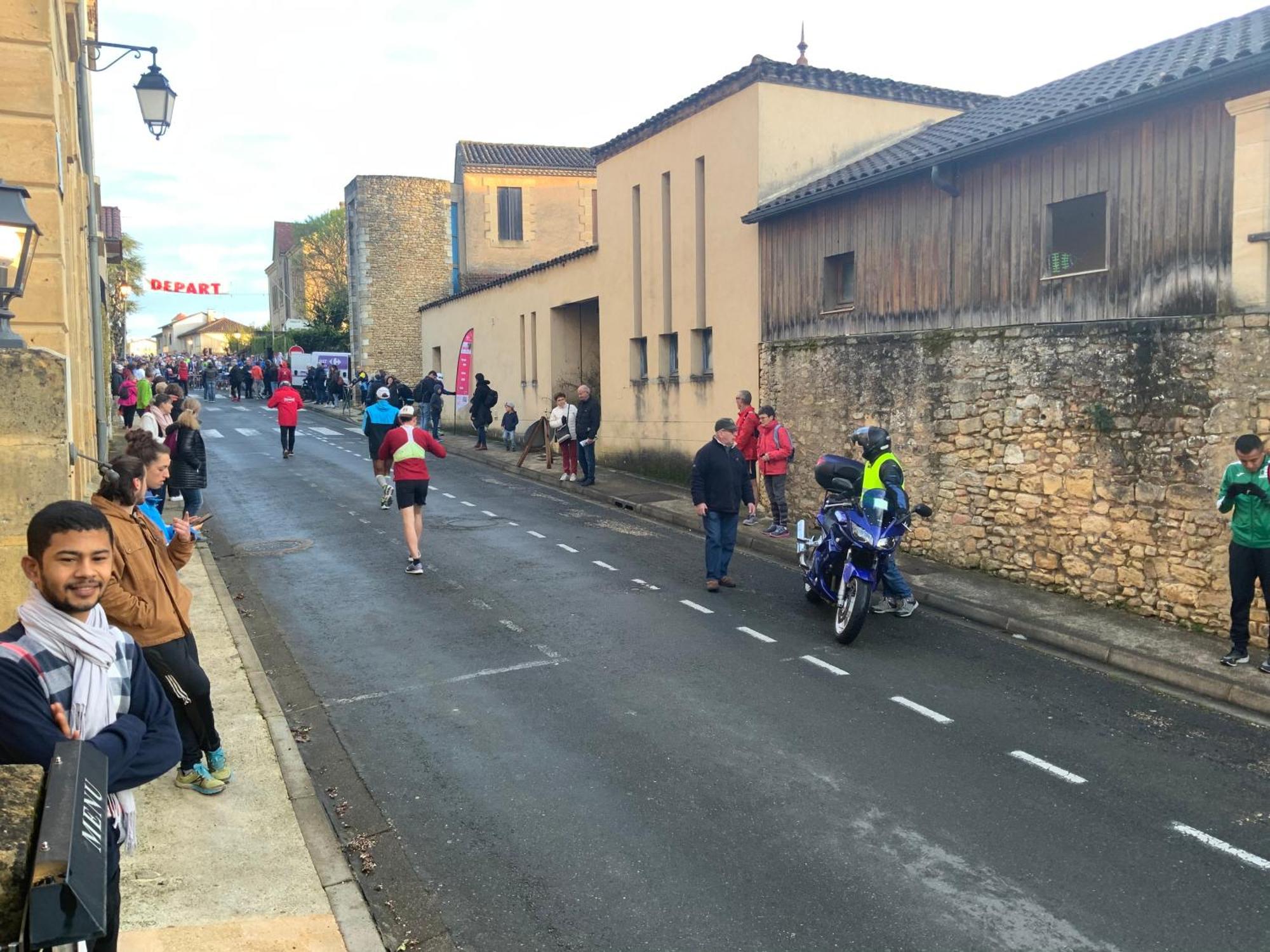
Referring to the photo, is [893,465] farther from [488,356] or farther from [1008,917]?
[488,356]

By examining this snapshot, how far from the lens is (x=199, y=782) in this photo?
18.3 ft

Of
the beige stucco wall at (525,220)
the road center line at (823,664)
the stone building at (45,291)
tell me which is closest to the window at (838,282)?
the road center line at (823,664)

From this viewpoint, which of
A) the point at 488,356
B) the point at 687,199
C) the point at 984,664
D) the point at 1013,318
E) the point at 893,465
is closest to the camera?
the point at 984,664

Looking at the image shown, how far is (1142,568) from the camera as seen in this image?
31.4 ft

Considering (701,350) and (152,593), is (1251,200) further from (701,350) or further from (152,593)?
(701,350)

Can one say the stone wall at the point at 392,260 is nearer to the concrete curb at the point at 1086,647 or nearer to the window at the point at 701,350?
the window at the point at 701,350

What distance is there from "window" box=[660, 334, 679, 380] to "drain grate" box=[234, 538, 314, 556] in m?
7.88

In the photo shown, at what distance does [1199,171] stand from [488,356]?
21.7 meters

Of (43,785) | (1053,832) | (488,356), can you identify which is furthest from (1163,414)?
(488,356)

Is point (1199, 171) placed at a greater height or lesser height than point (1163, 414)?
greater

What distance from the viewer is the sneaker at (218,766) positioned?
5.61 meters

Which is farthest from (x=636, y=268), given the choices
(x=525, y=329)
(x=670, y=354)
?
(x=525, y=329)

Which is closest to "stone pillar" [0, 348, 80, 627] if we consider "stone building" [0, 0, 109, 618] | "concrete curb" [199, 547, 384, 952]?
"stone building" [0, 0, 109, 618]

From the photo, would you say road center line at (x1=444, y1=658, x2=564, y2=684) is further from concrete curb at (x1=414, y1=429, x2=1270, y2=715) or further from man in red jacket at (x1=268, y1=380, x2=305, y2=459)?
man in red jacket at (x1=268, y1=380, x2=305, y2=459)
